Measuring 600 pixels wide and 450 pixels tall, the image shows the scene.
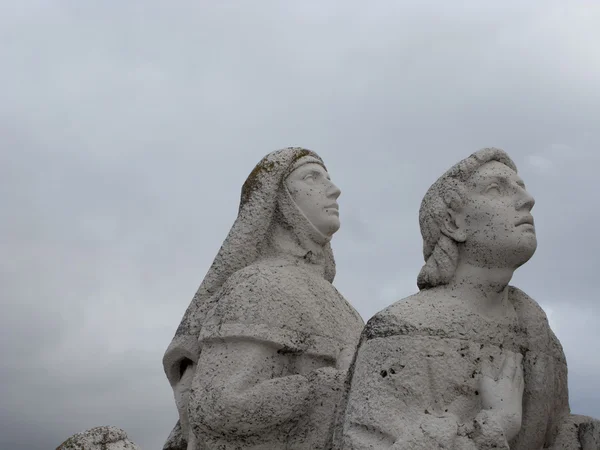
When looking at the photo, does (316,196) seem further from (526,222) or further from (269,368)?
(526,222)

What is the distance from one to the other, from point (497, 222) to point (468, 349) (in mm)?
775

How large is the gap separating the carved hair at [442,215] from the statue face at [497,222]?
0.06 m

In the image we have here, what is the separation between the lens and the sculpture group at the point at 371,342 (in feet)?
18.0

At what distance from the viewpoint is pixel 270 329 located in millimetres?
6895

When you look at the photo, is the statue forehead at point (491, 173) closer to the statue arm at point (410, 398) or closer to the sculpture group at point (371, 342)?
the sculpture group at point (371, 342)

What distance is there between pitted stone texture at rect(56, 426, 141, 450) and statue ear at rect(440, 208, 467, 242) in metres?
3.00

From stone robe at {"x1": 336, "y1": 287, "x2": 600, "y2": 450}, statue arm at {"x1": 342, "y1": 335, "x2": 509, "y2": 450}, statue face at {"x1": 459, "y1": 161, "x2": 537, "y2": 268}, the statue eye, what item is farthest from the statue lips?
statue arm at {"x1": 342, "y1": 335, "x2": 509, "y2": 450}

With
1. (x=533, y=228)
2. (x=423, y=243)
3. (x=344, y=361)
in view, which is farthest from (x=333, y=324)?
(x=533, y=228)

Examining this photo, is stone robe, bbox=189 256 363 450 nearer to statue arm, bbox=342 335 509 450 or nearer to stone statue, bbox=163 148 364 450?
stone statue, bbox=163 148 364 450

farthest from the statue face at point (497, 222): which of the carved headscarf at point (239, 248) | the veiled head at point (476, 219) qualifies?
the carved headscarf at point (239, 248)

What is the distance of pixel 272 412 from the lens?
21.9 ft

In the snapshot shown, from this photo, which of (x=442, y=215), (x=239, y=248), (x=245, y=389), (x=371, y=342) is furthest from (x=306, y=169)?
(x=371, y=342)

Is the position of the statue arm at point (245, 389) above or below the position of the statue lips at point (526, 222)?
below

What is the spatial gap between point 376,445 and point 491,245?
1.36 metres
